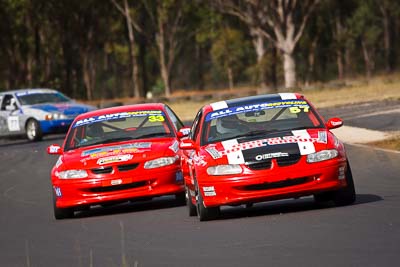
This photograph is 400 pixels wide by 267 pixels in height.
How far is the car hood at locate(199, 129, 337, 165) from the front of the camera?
12.0 m

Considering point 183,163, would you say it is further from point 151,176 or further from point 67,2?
point 67,2

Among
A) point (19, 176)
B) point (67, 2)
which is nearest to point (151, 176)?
point (19, 176)

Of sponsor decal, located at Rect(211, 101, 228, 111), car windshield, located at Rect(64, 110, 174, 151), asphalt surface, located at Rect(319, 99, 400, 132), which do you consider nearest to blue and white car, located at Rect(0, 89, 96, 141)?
asphalt surface, located at Rect(319, 99, 400, 132)

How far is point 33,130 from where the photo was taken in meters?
33.6

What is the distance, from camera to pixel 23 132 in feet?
111

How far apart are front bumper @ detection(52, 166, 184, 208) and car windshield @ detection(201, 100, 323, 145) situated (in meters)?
1.14

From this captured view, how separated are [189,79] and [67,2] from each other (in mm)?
32264

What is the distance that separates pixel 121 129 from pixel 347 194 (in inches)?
163

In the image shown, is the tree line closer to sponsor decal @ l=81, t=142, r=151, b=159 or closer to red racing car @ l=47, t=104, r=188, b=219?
sponsor decal @ l=81, t=142, r=151, b=159

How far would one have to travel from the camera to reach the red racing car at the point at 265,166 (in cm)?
1198

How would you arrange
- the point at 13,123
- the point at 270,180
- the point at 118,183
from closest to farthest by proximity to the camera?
the point at 270,180 < the point at 118,183 < the point at 13,123

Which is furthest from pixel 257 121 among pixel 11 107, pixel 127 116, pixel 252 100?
pixel 11 107

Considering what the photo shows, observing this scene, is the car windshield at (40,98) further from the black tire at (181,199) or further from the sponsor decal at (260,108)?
the sponsor decal at (260,108)

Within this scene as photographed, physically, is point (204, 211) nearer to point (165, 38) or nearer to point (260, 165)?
point (260, 165)
